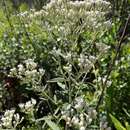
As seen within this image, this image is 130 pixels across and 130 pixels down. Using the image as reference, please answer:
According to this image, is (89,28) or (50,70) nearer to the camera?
(89,28)

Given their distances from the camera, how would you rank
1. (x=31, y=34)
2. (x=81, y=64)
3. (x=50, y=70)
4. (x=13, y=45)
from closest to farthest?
(x=81, y=64), (x=50, y=70), (x=13, y=45), (x=31, y=34)

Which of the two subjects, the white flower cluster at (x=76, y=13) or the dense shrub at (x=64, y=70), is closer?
the dense shrub at (x=64, y=70)

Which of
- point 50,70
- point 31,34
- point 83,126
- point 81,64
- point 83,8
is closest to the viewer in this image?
point 83,126

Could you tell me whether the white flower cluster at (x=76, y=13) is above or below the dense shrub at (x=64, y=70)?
above

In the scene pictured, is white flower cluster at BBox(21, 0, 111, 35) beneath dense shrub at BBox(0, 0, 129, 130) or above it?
above

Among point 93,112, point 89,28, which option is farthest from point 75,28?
point 93,112

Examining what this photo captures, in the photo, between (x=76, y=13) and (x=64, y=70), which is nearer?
(x=76, y=13)

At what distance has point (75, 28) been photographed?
2.76 metres

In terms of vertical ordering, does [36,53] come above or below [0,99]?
above

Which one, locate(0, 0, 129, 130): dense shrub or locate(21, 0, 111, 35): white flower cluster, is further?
locate(21, 0, 111, 35): white flower cluster

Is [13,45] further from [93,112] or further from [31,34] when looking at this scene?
[93,112]

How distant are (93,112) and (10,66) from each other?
99.5 inches

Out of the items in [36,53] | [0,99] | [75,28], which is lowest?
[0,99]

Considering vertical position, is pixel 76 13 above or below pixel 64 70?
above
